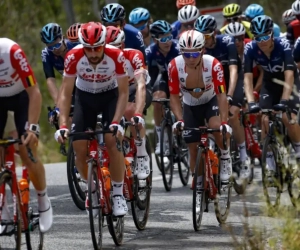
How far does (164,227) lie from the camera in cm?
1099

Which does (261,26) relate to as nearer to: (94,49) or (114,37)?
(114,37)

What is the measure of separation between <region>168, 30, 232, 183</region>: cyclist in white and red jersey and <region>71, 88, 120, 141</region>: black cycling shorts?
3.88 ft

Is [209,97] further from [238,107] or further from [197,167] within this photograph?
[238,107]

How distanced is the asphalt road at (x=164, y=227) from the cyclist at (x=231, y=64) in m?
0.98

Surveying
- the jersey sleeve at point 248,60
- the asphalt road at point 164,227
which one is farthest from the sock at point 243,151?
the jersey sleeve at point 248,60

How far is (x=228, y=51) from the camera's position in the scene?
14.3m

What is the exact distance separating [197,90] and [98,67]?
1.94 m

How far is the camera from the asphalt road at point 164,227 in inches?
388

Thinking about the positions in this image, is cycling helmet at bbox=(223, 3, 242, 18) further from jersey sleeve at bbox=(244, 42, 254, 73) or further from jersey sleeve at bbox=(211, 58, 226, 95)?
jersey sleeve at bbox=(211, 58, 226, 95)

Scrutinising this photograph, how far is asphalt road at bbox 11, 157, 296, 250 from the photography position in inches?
388

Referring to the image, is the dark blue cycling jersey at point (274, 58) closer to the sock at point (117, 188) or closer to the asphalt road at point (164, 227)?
the asphalt road at point (164, 227)

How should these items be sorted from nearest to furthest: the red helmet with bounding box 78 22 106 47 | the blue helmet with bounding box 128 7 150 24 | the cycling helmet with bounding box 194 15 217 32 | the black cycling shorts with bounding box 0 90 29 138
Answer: the black cycling shorts with bounding box 0 90 29 138 < the red helmet with bounding box 78 22 106 47 < the cycling helmet with bounding box 194 15 217 32 < the blue helmet with bounding box 128 7 150 24

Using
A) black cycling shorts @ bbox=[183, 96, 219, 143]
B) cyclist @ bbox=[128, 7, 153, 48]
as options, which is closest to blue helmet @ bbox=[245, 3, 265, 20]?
cyclist @ bbox=[128, 7, 153, 48]

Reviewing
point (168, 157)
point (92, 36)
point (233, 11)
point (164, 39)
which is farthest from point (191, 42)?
point (233, 11)
